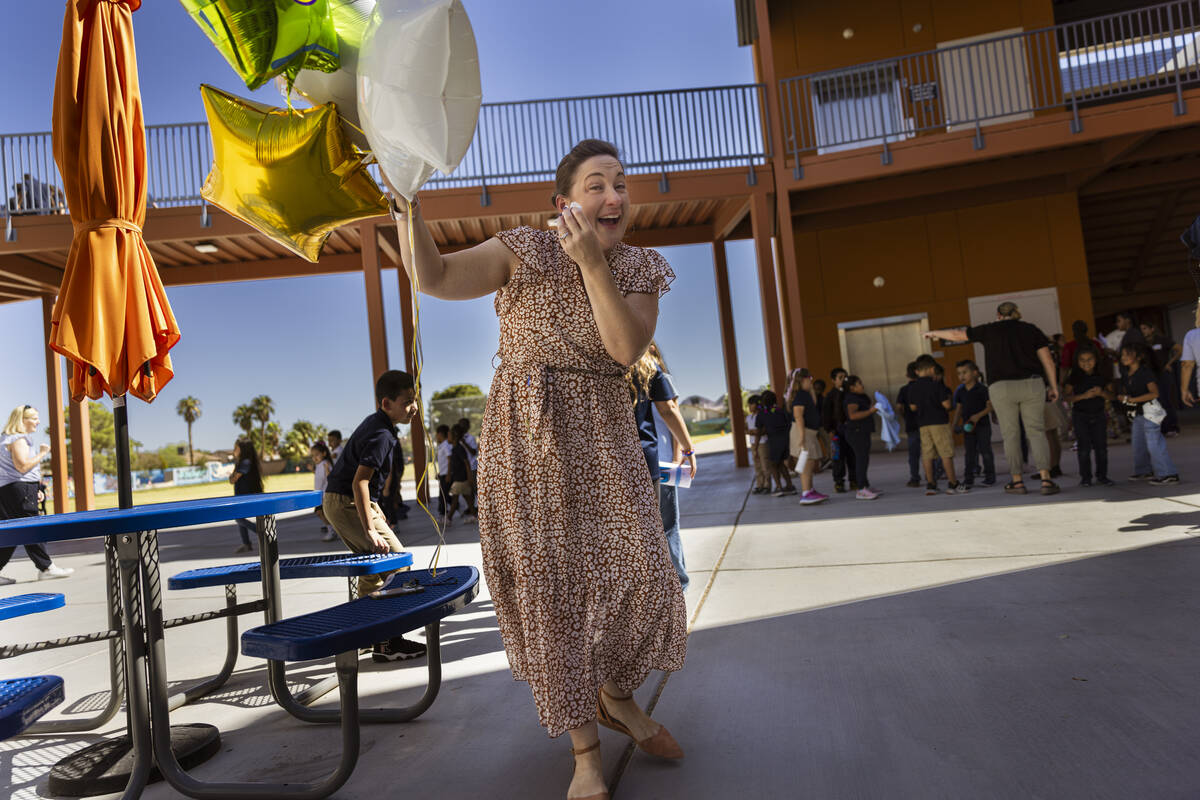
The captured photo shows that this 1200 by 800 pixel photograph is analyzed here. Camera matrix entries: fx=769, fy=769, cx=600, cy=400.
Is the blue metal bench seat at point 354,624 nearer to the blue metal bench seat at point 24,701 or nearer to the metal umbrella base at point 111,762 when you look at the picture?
the blue metal bench seat at point 24,701

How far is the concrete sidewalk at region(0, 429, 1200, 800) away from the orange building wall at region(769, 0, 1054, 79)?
38.3 feet

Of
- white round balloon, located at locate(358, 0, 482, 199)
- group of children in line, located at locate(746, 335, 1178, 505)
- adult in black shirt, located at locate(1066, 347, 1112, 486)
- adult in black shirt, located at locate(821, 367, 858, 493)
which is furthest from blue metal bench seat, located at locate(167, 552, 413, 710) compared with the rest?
adult in black shirt, located at locate(821, 367, 858, 493)

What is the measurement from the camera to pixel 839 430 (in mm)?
9711

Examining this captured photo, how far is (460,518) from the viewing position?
11055 millimetres

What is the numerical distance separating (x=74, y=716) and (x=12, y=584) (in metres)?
5.24

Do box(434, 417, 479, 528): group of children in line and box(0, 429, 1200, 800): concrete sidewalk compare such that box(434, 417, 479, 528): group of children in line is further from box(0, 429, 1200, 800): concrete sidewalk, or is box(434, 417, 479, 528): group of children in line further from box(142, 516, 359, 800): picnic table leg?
box(142, 516, 359, 800): picnic table leg

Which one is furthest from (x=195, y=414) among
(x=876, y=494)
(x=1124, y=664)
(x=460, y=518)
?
(x=1124, y=664)

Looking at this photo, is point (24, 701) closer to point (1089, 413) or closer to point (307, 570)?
point (307, 570)

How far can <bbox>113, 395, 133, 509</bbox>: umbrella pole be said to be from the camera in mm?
2908

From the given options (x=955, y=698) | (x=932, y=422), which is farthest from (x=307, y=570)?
(x=932, y=422)

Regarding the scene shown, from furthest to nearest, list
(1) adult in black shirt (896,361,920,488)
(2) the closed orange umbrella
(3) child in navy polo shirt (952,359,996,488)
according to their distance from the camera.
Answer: (1) adult in black shirt (896,361,920,488), (3) child in navy polo shirt (952,359,996,488), (2) the closed orange umbrella

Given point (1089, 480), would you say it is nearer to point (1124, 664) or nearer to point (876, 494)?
point (876, 494)

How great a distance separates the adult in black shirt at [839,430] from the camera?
9633 millimetres

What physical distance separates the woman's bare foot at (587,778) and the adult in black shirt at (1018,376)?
6175 mm
